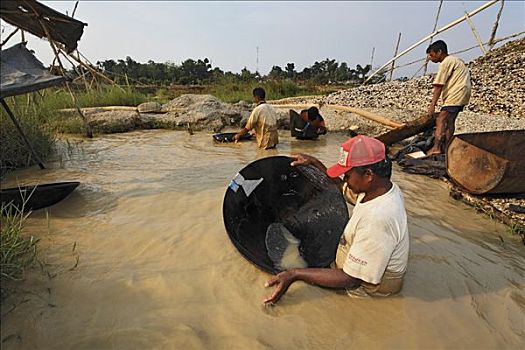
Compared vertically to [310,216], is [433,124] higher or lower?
higher

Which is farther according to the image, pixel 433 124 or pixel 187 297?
pixel 433 124

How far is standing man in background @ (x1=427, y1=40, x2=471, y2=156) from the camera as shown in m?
5.68

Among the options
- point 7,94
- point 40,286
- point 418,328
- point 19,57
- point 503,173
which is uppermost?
point 19,57

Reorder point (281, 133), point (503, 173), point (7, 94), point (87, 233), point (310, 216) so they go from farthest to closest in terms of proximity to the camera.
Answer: point (281, 133) → point (503, 173) → point (310, 216) → point (87, 233) → point (7, 94)

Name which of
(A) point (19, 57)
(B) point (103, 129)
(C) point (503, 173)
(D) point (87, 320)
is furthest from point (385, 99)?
(D) point (87, 320)

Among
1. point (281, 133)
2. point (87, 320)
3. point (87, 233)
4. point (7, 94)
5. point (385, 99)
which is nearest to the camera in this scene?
point (87, 320)

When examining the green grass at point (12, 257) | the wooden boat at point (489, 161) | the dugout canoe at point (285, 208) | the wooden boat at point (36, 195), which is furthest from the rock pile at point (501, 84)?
the green grass at point (12, 257)

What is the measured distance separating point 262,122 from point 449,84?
11.7ft

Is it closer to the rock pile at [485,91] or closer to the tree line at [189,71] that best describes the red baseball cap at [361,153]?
the rock pile at [485,91]

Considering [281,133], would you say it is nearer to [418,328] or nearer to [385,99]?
[385,99]

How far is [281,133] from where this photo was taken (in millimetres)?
9328

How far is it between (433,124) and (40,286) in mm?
6798

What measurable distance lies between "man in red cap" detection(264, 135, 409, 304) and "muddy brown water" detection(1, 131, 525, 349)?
0.27 metres

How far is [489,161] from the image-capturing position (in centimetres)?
443
